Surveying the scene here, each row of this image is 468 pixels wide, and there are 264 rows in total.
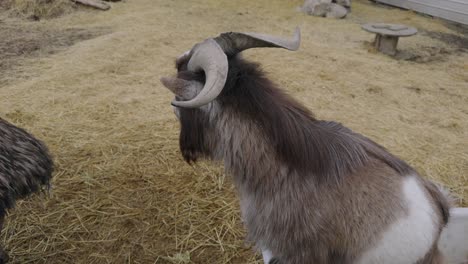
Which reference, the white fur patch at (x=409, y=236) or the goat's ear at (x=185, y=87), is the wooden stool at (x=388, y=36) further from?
the goat's ear at (x=185, y=87)

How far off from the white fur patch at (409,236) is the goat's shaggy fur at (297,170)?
1 cm

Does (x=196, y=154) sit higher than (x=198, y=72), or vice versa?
(x=198, y=72)

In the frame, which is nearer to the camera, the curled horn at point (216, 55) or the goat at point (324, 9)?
the curled horn at point (216, 55)

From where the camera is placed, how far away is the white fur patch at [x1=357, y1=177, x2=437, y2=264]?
1.73 metres

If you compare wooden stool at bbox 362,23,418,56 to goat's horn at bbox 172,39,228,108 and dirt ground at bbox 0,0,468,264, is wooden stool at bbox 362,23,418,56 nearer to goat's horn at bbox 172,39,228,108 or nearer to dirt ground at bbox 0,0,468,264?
dirt ground at bbox 0,0,468,264

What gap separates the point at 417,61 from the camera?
Result: 238 inches

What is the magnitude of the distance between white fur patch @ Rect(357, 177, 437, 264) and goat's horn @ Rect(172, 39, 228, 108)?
969 mm

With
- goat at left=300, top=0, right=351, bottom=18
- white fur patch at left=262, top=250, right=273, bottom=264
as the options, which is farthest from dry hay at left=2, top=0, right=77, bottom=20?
white fur patch at left=262, top=250, right=273, bottom=264

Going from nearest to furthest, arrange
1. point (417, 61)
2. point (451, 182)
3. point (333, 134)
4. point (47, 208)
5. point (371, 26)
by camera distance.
→ point (333, 134), point (47, 208), point (451, 182), point (417, 61), point (371, 26)

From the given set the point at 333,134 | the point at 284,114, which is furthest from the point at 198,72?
the point at 333,134

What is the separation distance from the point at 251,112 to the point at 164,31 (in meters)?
5.35

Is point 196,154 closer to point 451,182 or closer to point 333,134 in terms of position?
point 333,134

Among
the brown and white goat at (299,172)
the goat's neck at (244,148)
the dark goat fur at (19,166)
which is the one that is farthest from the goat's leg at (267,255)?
the dark goat fur at (19,166)

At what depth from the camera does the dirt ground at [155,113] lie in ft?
8.99
